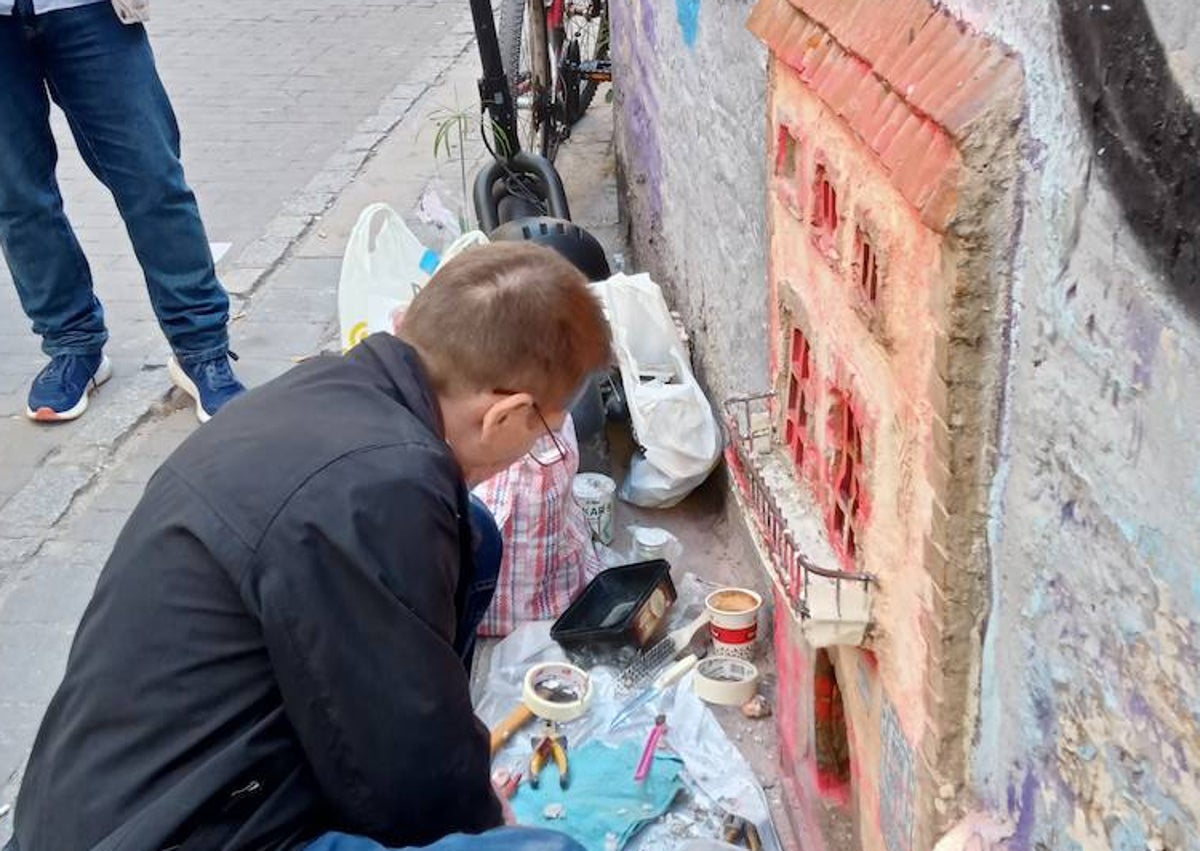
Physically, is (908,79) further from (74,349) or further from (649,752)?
(74,349)

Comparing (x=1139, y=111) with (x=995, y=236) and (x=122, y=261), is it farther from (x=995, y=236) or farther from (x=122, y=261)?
(x=122, y=261)

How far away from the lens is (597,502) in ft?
13.2

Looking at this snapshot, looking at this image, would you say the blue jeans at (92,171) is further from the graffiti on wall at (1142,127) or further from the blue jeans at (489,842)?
the graffiti on wall at (1142,127)

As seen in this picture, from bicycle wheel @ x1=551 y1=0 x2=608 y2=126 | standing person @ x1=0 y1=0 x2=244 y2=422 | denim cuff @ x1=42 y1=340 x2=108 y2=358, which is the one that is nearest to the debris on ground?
standing person @ x1=0 y1=0 x2=244 y2=422

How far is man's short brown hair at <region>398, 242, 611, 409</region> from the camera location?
2.03 m

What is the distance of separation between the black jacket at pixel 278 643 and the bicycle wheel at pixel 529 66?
13.3ft

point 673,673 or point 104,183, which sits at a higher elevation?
point 104,183

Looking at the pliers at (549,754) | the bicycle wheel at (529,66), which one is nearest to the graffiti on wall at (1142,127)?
the pliers at (549,754)

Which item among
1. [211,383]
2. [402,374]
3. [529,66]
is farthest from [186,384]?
[402,374]

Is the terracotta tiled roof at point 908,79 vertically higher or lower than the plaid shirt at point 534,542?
higher

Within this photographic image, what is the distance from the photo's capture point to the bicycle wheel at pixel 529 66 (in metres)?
6.03

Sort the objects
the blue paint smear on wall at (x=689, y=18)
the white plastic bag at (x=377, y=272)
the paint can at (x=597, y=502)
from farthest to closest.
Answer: the white plastic bag at (x=377, y=272) < the paint can at (x=597, y=502) < the blue paint smear on wall at (x=689, y=18)

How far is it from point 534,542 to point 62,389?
1.94 meters

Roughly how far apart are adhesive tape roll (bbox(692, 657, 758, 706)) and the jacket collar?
1524mm
